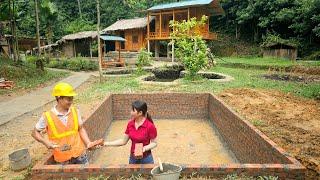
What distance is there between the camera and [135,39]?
1404 inches

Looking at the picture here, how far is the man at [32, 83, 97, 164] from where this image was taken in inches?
160

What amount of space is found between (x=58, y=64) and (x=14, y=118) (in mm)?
19239

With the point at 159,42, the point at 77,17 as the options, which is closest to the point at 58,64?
the point at 159,42

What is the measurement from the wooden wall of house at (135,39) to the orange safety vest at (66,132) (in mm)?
30520

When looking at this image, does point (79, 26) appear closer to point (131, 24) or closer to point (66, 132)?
point (131, 24)

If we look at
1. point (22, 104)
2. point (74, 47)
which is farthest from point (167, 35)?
point (22, 104)

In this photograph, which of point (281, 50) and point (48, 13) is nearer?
point (281, 50)

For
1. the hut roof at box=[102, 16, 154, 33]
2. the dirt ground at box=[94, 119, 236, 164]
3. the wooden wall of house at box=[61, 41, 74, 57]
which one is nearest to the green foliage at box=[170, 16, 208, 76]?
the dirt ground at box=[94, 119, 236, 164]

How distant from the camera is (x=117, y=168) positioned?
449cm

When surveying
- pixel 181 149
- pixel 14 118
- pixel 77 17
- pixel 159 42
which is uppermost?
pixel 77 17

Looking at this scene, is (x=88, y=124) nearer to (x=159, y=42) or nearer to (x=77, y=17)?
(x=159, y=42)

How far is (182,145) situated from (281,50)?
72.2 feet

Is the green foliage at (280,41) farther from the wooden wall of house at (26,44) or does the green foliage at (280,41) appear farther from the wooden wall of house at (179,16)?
the wooden wall of house at (26,44)

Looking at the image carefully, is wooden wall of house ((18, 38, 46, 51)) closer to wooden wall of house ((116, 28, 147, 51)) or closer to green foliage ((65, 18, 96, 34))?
green foliage ((65, 18, 96, 34))
